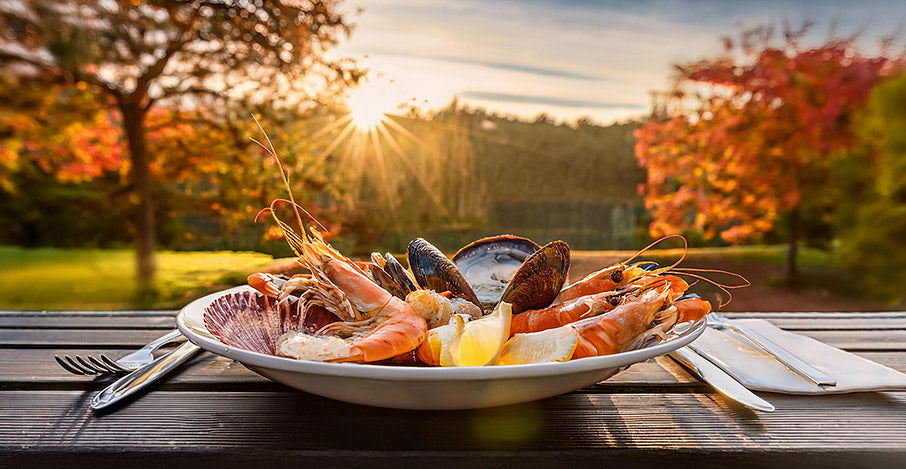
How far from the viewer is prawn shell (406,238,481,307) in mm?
923

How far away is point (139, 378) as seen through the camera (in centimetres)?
79

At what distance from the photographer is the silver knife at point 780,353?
30.8 inches

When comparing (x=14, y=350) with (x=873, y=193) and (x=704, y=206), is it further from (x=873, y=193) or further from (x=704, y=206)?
(x=873, y=193)

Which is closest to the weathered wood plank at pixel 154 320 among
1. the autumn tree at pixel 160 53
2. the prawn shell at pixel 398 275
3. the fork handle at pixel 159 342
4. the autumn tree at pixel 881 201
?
the fork handle at pixel 159 342

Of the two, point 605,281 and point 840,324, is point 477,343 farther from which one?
point 840,324

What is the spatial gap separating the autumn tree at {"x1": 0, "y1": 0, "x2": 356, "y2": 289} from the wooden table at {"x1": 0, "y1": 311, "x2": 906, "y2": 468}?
4.51m

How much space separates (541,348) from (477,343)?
7cm

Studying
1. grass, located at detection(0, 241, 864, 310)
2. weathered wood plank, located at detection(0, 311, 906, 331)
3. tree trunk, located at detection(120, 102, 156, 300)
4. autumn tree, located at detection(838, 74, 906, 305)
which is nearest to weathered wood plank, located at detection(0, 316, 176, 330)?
weathered wood plank, located at detection(0, 311, 906, 331)

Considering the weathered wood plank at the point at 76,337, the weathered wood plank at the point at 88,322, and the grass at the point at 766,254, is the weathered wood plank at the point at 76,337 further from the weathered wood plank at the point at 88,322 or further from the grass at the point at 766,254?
the grass at the point at 766,254

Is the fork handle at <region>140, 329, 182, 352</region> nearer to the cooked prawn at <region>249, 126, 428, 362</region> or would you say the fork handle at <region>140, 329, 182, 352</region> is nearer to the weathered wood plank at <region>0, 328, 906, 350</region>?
the weathered wood plank at <region>0, 328, 906, 350</region>

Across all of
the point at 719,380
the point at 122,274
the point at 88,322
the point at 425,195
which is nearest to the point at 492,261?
the point at 719,380

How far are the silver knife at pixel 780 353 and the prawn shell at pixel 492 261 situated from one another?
367mm

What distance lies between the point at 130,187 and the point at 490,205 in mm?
3420

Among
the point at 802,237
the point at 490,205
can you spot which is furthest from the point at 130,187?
the point at 802,237
